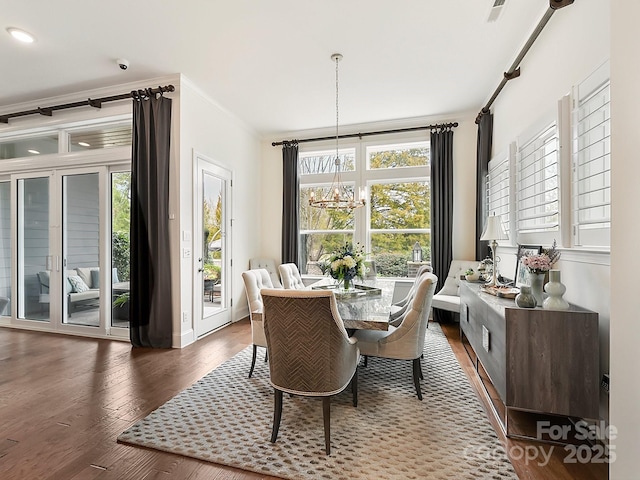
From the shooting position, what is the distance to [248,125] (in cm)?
515

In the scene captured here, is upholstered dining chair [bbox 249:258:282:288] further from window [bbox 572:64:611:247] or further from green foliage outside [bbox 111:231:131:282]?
window [bbox 572:64:611:247]

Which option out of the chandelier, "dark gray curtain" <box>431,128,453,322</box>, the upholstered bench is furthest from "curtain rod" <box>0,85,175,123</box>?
the upholstered bench

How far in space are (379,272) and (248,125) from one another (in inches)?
126

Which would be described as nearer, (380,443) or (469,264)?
(380,443)

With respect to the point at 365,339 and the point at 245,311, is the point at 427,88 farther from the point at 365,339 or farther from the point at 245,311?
the point at 245,311

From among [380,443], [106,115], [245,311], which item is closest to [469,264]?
[380,443]

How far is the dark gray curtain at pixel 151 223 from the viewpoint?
143 inches

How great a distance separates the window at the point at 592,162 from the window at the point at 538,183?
0.23 m

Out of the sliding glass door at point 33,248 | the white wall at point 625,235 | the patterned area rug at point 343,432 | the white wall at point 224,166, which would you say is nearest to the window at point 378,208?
the white wall at point 224,166

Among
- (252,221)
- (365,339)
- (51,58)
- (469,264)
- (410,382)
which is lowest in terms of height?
(410,382)

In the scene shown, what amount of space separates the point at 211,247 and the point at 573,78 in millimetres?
4115

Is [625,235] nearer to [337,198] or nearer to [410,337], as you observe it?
[410,337]

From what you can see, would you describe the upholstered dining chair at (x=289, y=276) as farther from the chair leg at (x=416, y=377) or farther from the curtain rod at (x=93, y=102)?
the curtain rod at (x=93, y=102)

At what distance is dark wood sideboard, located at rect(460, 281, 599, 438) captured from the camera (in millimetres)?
1809
